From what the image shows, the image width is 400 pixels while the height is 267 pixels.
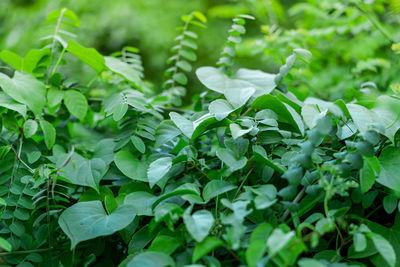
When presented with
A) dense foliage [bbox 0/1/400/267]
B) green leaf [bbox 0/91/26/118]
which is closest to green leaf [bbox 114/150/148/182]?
dense foliage [bbox 0/1/400/267]

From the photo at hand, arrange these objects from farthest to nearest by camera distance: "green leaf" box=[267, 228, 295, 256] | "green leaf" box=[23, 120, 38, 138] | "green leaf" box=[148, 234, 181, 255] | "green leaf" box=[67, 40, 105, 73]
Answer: "green leaf" box=[67, 40, 105, 73] → "green leaf" box=[23, 120, 38, 138] → "green leaf" box=[148, 234, 181, 255] → "green leaf" box=[267, 228, 295, 256]

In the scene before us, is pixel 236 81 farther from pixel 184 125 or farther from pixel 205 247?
pixel 205 247

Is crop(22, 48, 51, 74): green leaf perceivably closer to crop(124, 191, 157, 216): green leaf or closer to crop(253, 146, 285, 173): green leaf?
crop(124, 191, 157, 216): green leaf

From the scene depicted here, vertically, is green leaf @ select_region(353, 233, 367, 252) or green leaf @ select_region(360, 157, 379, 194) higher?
green leaf @ select_region(360, 157, 379, 194)

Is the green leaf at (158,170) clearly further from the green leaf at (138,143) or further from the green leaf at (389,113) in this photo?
the green leaf at (389,113)

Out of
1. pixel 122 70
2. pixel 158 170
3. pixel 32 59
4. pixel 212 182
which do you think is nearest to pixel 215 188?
pixel 212 182

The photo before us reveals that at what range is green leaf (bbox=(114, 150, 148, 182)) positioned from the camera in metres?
0.76

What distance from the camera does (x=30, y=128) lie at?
2.62ft

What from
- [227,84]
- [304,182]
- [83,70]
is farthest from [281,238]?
[83,70]

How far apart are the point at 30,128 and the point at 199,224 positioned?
0.50 metres

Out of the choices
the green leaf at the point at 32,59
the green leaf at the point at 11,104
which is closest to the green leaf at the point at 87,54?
the green leaf at the point at 32,59

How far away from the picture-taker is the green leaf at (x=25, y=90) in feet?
2.56

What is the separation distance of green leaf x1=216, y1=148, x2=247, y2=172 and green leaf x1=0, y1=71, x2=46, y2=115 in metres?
0.48

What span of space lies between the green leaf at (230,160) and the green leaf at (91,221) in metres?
0.20
